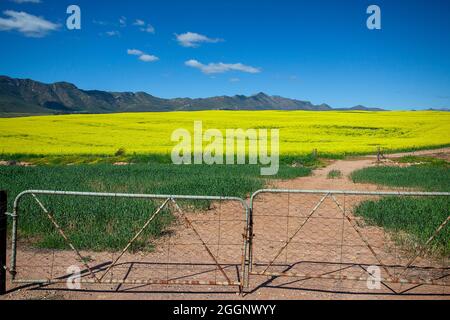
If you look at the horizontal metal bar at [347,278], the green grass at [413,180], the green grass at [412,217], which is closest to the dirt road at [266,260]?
the horizontal metal bar at [347,278]

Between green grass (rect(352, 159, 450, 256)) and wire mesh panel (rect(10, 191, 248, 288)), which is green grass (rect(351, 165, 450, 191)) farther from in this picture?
wire mesh panel (rect(10, 191, 248, 288))

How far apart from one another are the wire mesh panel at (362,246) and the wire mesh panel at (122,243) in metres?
0.65

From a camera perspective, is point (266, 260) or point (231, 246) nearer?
point (266, 260)

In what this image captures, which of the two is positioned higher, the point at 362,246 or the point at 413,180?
the point at 413,180

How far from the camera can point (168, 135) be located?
32.0m

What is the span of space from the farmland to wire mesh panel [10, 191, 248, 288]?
15.3m

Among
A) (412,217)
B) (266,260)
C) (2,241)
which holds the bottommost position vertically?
(266,260)

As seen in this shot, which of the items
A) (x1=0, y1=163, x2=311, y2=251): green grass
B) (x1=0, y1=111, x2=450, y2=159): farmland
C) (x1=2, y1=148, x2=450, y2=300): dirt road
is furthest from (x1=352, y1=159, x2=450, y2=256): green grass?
(x1=0, y1=111, x2=450, y2=159): farmland

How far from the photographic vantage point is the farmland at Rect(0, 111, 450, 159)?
25719mm

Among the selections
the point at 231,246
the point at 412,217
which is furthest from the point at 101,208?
the point at 412,217

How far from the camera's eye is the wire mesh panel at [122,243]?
4.93m

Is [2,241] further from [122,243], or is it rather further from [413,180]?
[413,180]

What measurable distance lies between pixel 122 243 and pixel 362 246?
4481 mm

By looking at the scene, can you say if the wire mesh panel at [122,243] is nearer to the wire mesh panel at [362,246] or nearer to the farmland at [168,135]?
the wire mesh panel at [362,246]
